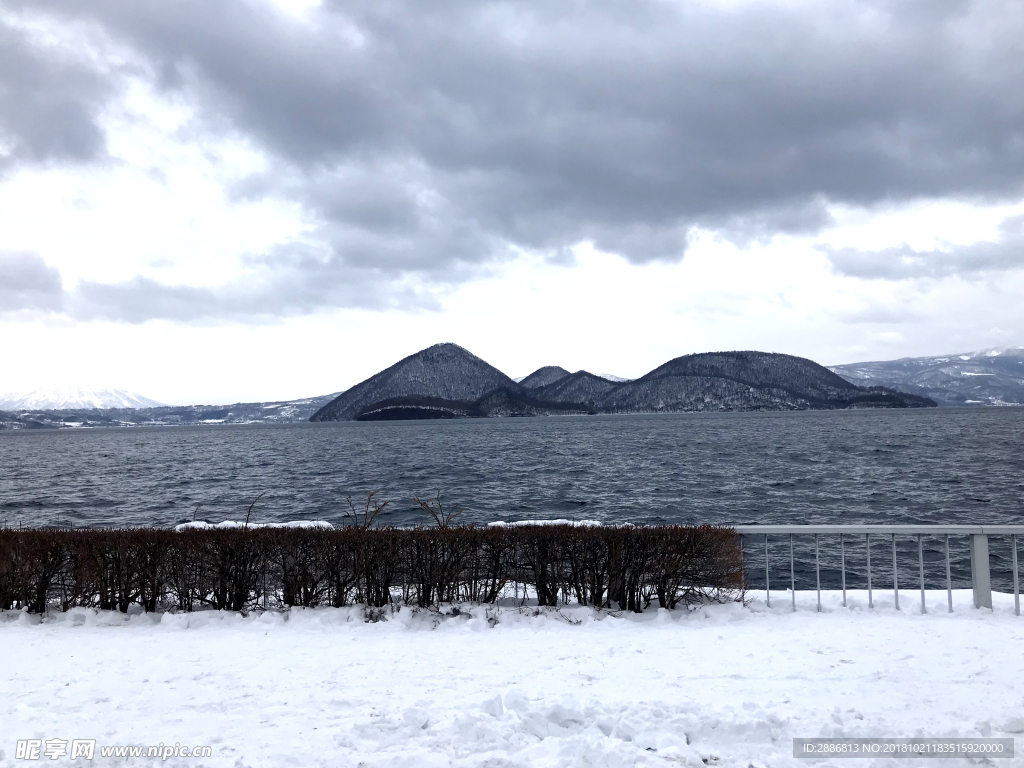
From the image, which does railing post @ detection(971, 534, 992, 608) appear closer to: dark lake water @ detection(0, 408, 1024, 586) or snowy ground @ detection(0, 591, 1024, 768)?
snowy ground @ detection(0, 591, 1024, 768)

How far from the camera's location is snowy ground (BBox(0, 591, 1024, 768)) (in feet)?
14.3

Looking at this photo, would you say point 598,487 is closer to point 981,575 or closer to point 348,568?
point 981,575

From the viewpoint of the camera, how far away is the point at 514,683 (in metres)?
5.35

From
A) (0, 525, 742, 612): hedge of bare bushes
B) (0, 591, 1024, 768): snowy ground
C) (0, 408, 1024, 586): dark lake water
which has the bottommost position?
(0, 408, 1024, 586): dark lake water

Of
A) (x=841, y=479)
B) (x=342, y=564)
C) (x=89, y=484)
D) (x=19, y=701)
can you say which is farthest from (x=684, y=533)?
(x=89, y=484)

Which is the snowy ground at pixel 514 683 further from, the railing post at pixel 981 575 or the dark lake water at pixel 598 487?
the dark lake water at pixel 598 487

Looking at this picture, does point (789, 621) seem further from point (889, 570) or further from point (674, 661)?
point (889, 570)

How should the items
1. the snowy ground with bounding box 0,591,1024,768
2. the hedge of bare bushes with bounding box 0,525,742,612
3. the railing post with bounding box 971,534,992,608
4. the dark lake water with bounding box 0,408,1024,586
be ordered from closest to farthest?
the snowy ground with bounding box 0,591,1024,768
the railing post with bounding box 971,534,992,608
the hedge of bare bushes with bounding box 0,525,742,612
the dark lake water with bounding box 0,408,1024,586

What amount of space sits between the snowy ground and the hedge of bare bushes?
1.14ft

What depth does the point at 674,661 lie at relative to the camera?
585 centimetres

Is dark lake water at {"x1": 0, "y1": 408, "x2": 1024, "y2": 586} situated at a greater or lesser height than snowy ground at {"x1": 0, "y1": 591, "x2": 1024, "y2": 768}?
lesser

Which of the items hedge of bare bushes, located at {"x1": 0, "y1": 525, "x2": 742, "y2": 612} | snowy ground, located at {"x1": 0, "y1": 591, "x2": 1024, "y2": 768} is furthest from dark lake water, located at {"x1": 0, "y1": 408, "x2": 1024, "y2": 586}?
snowy ground, located at {"x1": 0, "y1": 591, "x2": 1024, "y2": 768}

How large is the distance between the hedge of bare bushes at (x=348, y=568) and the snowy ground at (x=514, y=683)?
1.14ft

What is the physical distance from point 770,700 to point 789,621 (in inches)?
93.0
